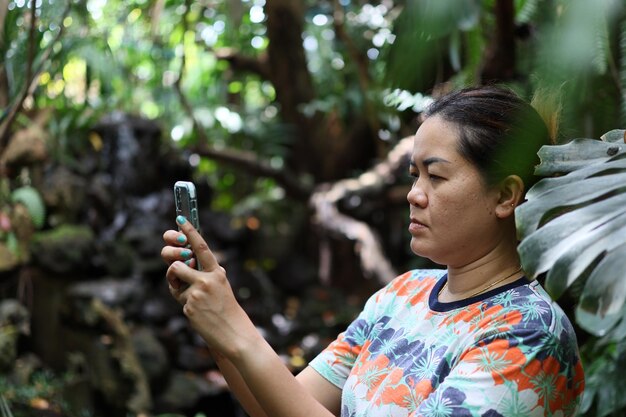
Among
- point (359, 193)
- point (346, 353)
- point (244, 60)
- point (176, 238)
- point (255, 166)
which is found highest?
point (244, 60)

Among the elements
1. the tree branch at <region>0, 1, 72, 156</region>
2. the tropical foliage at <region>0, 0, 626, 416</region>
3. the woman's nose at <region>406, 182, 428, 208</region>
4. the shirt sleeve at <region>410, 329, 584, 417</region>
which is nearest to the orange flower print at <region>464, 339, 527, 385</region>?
the shirt sleeve at <region>410, 329, 584, 417</region>

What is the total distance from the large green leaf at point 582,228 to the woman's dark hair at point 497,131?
104 mm

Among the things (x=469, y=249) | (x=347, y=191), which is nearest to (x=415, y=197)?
(x=469, y=249)

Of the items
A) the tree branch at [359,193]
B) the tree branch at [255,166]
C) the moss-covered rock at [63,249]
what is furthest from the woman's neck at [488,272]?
the tree branch at [255,166]

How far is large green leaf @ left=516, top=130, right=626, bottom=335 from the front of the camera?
854 millimetres

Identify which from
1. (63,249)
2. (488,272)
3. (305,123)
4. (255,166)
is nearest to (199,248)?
(488,272)

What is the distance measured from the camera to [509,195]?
116cm

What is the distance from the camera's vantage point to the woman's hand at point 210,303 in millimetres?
1048

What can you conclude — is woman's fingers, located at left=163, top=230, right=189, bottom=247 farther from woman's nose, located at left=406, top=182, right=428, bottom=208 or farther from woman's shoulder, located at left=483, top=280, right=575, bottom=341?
woman's shoulder, located at left=483, top=280, right=575, bottom=341

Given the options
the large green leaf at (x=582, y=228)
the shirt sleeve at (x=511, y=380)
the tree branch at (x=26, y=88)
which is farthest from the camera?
the tree branch at (x=26, y=88)

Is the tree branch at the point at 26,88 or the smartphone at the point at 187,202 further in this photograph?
the tree branch at the point at 26,88

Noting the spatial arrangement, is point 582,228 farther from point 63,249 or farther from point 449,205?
point 63,249

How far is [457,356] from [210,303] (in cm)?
34

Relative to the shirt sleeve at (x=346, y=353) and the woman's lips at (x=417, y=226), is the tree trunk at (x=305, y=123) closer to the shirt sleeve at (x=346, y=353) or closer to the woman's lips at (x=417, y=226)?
the shirt sleeve at (x=346, y=353)
